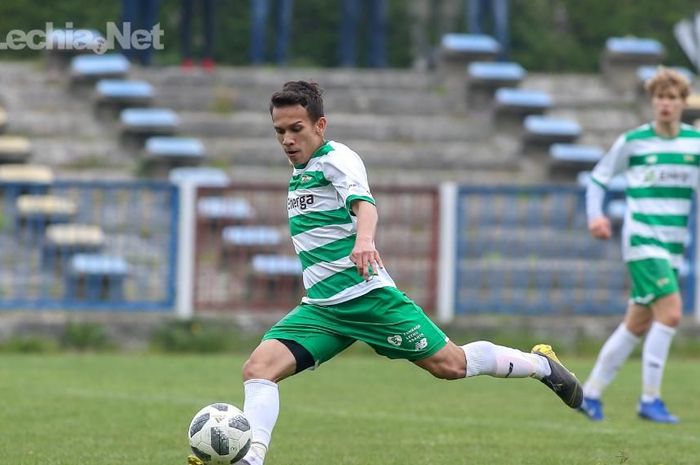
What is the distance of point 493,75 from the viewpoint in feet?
72.3

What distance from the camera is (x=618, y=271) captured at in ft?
51.8

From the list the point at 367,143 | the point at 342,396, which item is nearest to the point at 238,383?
the point at 342,396

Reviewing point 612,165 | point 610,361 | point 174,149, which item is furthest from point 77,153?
point 610,361

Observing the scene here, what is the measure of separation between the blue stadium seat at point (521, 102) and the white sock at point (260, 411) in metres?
14.8

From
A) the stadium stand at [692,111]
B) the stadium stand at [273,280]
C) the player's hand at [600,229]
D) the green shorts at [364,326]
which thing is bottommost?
the stadium stand at [273,280]

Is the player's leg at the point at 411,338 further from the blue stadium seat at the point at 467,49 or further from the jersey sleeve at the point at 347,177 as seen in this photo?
the blue stadium seat at the point at 467,49

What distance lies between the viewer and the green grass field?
8.02 meters

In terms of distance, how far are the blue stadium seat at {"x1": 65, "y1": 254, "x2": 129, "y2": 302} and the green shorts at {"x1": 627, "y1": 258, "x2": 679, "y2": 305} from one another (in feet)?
21.9

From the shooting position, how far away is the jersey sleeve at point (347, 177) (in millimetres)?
6723

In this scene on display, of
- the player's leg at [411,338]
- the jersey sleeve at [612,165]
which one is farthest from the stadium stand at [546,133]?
the player's leg at [411,338]

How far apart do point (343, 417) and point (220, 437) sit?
336cm

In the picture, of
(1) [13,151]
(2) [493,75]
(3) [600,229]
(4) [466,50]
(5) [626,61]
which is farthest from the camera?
(5) [626,61]

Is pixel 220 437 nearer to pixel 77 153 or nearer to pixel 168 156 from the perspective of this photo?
pixel 168 156

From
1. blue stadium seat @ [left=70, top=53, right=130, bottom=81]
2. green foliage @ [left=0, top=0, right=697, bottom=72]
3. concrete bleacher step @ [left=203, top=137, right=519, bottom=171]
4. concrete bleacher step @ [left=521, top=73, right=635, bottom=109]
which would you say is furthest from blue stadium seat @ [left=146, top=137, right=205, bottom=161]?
green foliage @ [left=0, top=0, right=697, bottom=72]
